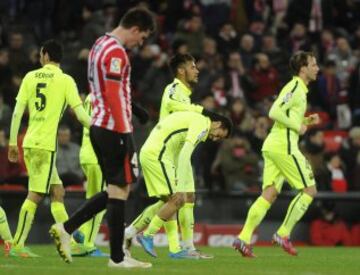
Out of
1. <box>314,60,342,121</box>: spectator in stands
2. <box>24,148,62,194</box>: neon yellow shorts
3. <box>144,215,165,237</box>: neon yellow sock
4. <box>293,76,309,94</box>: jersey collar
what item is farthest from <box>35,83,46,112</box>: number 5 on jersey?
<box>314,60,342,121</box>: spectator in stands

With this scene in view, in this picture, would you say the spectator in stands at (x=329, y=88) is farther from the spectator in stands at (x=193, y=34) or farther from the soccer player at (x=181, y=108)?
the soccer player at (x=181, y=108)

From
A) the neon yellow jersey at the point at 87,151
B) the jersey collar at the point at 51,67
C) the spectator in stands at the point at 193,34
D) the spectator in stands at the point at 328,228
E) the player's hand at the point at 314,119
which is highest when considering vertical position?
the spectator in stands at the point at 193,34

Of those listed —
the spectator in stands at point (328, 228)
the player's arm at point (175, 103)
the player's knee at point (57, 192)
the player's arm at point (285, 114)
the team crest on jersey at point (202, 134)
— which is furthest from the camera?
the spectator in stands at point (328, 228)

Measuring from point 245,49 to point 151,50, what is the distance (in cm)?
208

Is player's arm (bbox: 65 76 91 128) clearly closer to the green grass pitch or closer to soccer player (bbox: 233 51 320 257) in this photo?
the green grass pitch

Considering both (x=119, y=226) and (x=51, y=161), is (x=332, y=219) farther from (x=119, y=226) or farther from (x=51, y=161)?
(x=119, y=226)

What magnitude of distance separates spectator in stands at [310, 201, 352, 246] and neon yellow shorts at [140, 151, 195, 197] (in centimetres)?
662

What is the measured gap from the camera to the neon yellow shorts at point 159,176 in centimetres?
1402

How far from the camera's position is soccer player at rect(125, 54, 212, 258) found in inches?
→ 561

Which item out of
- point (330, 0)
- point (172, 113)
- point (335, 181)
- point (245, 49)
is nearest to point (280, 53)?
point (245, 49)

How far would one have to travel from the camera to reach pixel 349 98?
23.4 metres

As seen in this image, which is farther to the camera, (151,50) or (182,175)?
(151,50)

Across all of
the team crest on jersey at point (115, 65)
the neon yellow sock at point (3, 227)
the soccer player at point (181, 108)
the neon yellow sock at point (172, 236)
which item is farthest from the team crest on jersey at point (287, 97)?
the team crest on jersey at point (115, 65)

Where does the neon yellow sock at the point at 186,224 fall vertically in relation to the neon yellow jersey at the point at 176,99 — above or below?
below
